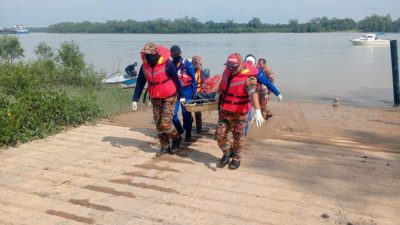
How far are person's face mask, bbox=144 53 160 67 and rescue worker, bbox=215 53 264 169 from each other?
3.07 feet

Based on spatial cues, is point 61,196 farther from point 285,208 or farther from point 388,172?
point 388,172

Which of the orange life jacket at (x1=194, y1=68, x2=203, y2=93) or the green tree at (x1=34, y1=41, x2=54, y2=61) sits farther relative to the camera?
the green tree at (x1=34, y1=41, x2=54, y2=61)

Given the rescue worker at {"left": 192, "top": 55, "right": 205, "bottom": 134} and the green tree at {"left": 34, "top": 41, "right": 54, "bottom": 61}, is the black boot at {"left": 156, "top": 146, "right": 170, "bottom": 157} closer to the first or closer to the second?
the rescue worker at {"left": 192, "top": 55, "right": 205, "bottom": 134}

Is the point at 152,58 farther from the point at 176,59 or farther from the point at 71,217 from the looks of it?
the point at 71,217

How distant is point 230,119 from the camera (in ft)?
16.8

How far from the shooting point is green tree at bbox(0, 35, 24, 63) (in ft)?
57.3

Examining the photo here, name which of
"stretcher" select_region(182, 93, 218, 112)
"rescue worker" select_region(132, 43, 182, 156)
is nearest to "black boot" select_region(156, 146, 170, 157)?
"rescue worker" select_region(132, 43, 182, 156)

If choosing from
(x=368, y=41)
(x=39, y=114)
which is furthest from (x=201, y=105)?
(x=368, y=41)

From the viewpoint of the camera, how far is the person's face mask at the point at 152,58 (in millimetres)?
5355

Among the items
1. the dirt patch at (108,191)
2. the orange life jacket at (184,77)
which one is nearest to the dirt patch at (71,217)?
the dirt patch at (108,191)

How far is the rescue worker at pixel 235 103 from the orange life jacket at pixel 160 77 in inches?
28.1

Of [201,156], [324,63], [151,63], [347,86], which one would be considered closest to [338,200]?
[201,156]

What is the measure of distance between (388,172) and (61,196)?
391 centimetres

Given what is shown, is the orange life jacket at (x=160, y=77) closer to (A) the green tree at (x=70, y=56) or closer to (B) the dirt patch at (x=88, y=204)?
(B) the dirt patch at (x=88, y=204)
